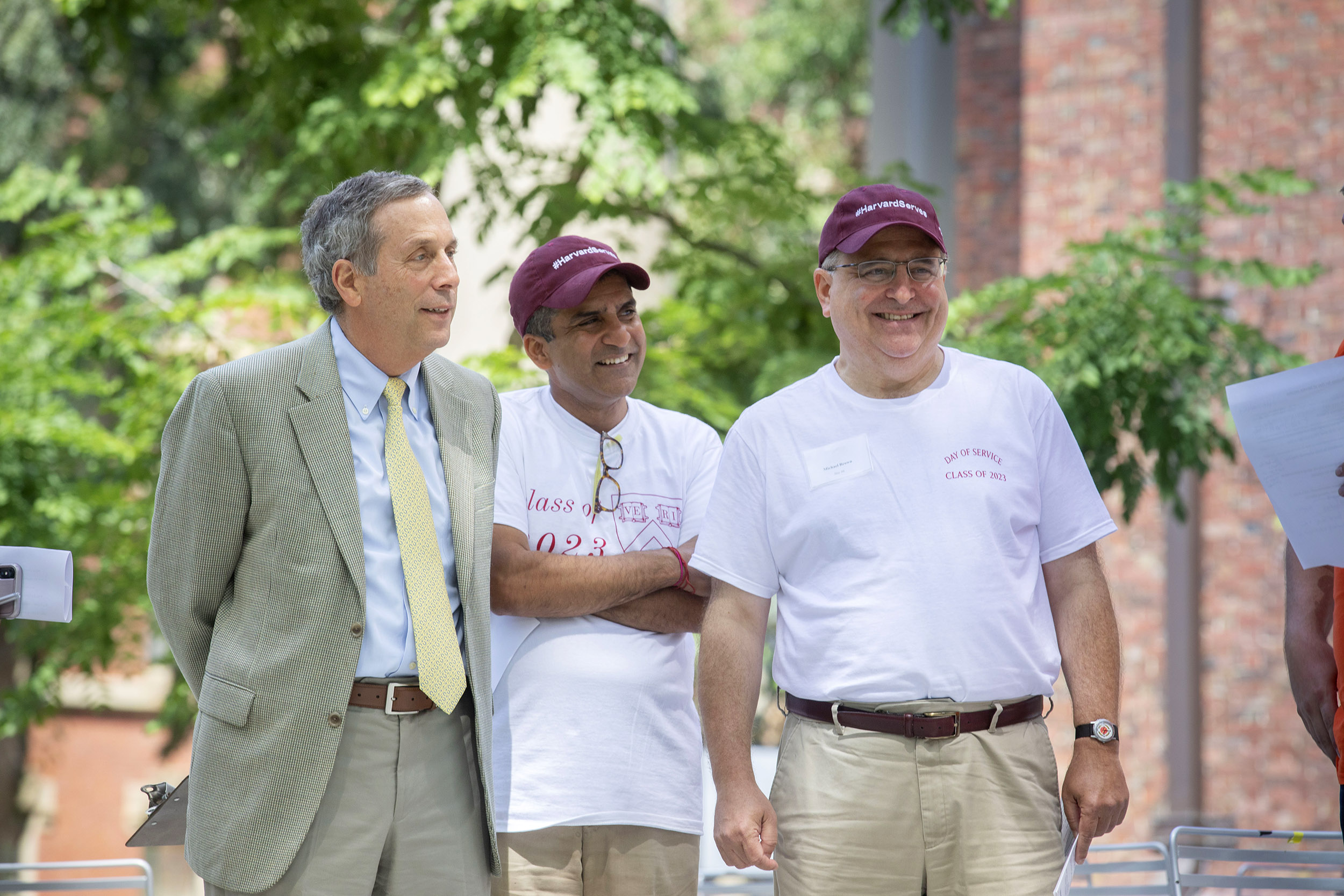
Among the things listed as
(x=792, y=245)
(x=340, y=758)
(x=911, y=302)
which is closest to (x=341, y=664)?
(x=340, y=758)

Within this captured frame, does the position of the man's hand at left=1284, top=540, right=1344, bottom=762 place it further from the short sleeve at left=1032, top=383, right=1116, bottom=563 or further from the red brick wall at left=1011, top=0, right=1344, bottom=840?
the red brick wall at left=1011, top=0, right=1344, bottom=840

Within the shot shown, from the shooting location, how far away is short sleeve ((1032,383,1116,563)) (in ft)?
8.58

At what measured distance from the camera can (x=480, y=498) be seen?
8.70 ft

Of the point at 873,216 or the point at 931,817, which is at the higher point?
the point at 873,216

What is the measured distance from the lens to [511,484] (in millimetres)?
2885

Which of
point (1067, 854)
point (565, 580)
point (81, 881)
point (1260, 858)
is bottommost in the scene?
point (81, 881)

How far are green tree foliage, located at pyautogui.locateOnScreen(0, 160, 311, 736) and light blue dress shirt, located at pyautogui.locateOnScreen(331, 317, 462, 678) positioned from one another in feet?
12.7

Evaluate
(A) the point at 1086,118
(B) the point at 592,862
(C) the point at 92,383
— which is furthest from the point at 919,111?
(B) the point at 592,862

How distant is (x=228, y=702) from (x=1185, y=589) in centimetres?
733

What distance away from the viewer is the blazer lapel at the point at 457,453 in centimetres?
254

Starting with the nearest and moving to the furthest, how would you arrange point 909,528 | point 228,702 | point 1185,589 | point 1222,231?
point 228,702 < point 909,528 < point 1222,231 < point 1185,589

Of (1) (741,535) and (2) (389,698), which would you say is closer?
(2) (389,698)

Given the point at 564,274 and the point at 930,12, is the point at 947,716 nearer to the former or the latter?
the point at 564,274

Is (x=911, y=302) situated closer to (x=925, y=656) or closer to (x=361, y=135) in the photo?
(x=925, y=656)
